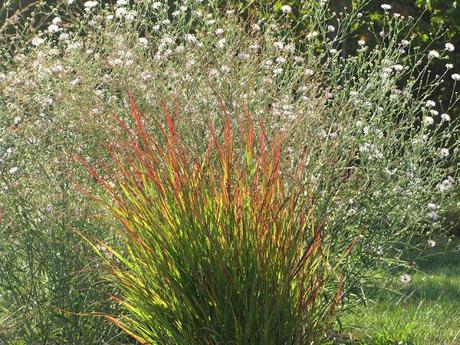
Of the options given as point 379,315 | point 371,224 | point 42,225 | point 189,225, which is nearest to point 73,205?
point 42,225

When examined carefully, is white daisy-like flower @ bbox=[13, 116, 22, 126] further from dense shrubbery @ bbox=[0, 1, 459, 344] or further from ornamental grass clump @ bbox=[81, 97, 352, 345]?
ornamental grass clump @ bbox=[81, 97, 352, 345]

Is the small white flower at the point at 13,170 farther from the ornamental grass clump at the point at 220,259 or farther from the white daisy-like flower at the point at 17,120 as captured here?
the ornamental grass clump at the point at 220,259

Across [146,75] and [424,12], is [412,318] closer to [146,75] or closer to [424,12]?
[146,75]

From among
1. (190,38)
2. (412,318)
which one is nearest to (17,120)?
(190,38)

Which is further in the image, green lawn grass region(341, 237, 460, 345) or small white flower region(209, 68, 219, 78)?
green lawn grass region(341, 237, 460, 345)

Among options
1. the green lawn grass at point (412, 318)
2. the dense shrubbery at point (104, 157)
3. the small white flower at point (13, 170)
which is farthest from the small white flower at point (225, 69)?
the green lawn grass at point (412, 318)

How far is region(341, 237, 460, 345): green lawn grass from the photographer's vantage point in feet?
18.7

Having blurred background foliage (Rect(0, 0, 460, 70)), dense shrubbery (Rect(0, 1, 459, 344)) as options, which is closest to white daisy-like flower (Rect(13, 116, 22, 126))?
dense shrubbery (Rect(0, 1, 459, 344))

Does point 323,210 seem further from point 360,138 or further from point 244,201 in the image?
point 244,201

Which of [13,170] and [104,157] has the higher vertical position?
[13,170]

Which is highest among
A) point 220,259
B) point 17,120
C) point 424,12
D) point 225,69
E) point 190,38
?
point 17,120

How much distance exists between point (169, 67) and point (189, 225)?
1.86m

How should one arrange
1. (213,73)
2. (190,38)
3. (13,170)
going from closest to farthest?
(13,170), (213,73), (190,38)

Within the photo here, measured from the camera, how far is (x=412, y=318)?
6215 mm
